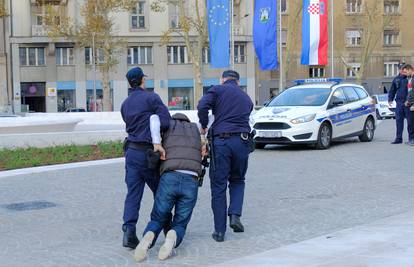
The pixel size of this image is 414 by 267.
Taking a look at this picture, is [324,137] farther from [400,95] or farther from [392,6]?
[392,6]

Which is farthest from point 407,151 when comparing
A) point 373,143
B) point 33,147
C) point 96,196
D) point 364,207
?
point 33,147

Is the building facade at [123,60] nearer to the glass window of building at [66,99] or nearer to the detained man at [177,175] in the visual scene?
the glass window of building at [66,99]

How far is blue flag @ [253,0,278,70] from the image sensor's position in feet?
95.1

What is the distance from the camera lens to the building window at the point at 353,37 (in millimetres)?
63250

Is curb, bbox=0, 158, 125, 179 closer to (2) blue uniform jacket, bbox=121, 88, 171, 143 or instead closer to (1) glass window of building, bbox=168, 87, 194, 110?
(2) blue uniform jacket, bbox=121, 88, 171, 143

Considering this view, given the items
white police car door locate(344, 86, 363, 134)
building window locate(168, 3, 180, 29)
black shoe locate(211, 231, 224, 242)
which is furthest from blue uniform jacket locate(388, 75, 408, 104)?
building window locate(168, 3, 180, 29)

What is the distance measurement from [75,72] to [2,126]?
39417 millimetres

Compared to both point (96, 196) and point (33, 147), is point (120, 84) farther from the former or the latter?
point (96, 196)

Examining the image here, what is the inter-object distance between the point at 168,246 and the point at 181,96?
53.1 metres

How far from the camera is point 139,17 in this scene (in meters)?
57.9

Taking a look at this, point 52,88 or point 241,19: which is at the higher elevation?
point 241,19

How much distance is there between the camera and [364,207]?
9016 mm

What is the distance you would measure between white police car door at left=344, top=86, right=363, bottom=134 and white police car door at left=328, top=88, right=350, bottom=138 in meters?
0.17

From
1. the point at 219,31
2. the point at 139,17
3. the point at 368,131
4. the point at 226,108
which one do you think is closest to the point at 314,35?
the point at 219,31
